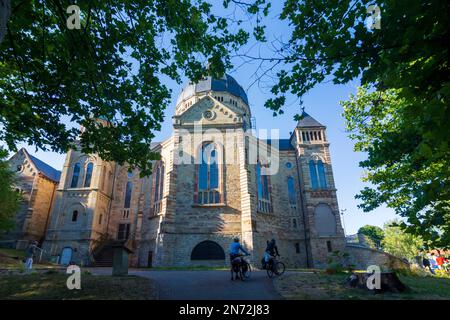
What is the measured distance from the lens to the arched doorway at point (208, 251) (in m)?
19.9

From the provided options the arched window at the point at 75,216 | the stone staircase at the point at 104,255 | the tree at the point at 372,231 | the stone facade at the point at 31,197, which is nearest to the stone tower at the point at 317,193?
the stone staircase at the point at 104,255

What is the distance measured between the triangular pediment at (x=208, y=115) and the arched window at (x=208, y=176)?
2.77 meters

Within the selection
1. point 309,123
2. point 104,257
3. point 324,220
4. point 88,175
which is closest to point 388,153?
point 324,220

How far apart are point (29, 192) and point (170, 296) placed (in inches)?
1230

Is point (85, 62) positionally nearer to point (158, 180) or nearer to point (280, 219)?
point (158, 180)

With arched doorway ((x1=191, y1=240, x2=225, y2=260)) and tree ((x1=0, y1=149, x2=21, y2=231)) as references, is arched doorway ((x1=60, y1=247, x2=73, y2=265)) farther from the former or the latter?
arched doorway ((x1=191, y1=240, x2=225, y2=260))

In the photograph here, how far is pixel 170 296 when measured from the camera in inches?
271

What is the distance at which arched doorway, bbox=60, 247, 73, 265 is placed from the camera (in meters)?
24.4

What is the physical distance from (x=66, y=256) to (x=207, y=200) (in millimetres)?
16005

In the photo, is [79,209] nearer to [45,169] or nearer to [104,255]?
[104,255]

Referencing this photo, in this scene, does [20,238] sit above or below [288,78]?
below

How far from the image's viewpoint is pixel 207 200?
21.7 metres

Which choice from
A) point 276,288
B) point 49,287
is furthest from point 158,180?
point 276,288

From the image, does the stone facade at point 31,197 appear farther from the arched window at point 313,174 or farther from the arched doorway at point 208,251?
the arched window at point 313,174
